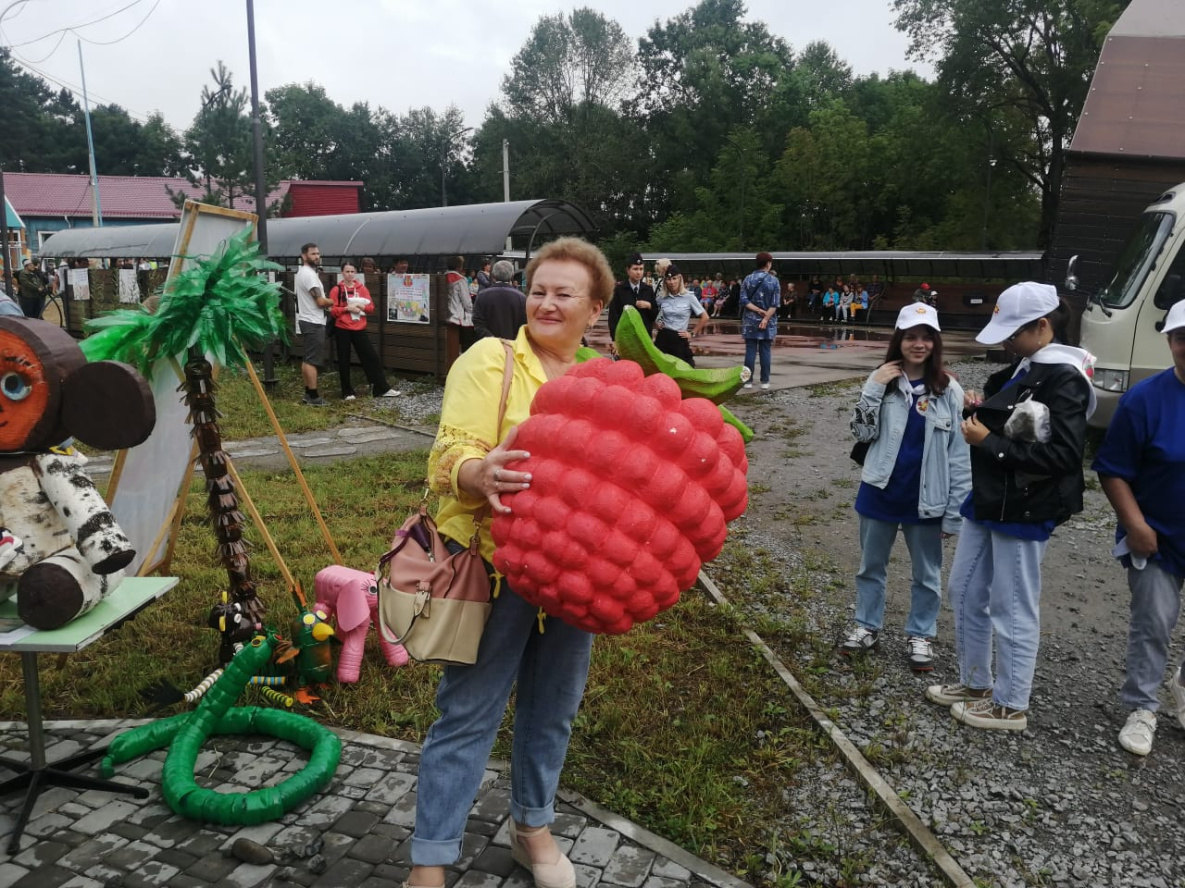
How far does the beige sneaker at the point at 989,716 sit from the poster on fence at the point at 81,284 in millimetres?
22632

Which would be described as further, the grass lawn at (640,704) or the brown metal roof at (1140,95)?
the brown metal roof at (1140,95)

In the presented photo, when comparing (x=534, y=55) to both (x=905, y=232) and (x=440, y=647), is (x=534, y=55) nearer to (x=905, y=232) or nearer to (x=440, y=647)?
(x=905, y=232)

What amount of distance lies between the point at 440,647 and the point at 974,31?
3834cm

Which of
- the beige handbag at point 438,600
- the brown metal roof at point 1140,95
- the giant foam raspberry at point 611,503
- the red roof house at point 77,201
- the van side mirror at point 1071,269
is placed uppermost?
the red roof house at point 77,201

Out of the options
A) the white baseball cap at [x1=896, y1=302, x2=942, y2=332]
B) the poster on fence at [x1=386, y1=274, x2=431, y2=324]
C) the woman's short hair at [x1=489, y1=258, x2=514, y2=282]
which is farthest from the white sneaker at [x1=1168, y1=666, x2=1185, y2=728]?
the poster on fence at [x1=386, y1=274, x2=431, y2=324]

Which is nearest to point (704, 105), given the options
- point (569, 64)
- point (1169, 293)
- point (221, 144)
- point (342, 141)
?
point (569, 64)

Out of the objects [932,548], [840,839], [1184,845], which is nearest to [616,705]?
[840,839]

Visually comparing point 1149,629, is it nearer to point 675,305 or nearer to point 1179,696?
point 1179,696

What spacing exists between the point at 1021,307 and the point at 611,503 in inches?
96.4

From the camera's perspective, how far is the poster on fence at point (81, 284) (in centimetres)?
2069

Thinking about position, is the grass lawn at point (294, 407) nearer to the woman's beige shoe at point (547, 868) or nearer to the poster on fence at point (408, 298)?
the poster on fence at point (408, 298)

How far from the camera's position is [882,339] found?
78.3 feet

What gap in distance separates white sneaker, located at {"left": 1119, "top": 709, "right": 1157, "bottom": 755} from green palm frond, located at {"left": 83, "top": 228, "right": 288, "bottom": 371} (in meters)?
4.19

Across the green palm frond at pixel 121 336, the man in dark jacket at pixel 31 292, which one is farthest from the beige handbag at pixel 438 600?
the man in dark jacket at pixel 31 292
